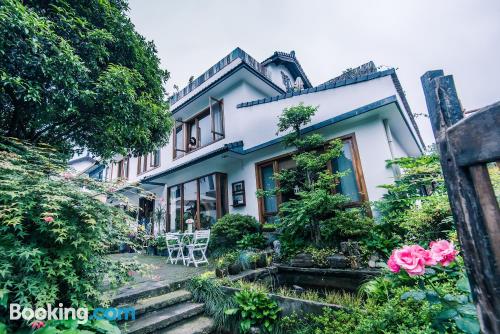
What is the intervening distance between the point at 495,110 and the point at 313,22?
10530mm

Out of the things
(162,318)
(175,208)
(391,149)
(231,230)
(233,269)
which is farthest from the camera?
(175,208)

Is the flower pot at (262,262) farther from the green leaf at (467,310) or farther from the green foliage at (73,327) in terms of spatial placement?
the green leaf at (467,310)

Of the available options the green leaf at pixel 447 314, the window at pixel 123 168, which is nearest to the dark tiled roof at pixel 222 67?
the window at pixel 123 168

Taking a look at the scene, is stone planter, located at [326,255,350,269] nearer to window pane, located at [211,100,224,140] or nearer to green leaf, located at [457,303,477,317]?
green leaf, located at [457,303,477,317]

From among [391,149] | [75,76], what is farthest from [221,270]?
[391,149]

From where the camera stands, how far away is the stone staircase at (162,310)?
3105mm

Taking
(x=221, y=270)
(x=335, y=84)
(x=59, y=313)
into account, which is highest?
(x=335, y=84)

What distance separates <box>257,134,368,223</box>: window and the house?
26 millimetres

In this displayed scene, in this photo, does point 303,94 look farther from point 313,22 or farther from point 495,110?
point 495,110

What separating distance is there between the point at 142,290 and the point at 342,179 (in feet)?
17.4

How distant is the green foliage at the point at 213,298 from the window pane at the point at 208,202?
183 inches

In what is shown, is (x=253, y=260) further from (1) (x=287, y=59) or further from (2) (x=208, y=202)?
(1) (x=287, y=59)

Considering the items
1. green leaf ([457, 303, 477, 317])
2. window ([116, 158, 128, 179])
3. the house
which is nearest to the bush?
the house

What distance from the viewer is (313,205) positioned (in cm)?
488
